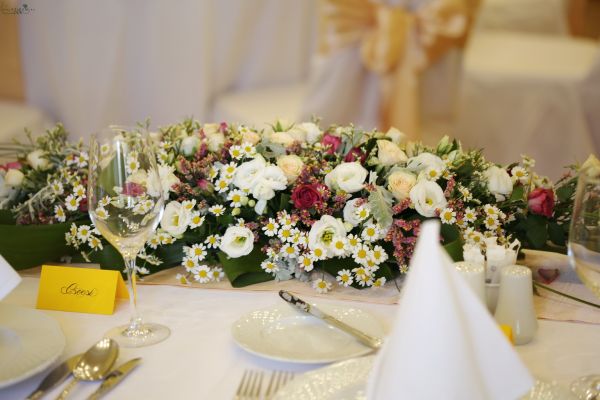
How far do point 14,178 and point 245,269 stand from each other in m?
0.44

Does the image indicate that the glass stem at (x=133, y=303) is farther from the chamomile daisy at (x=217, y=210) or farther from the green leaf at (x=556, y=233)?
the green leaf at (x=556, y=233)

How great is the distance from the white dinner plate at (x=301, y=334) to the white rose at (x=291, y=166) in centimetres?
21

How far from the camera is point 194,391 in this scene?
80cm

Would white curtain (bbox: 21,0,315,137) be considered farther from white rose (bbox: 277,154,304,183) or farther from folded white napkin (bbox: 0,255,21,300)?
folded white napkin (bbox: 0,255,21,300)

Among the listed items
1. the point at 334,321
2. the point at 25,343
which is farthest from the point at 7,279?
the point at 334,321

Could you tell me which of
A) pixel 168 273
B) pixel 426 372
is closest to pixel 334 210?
pixel 168 273

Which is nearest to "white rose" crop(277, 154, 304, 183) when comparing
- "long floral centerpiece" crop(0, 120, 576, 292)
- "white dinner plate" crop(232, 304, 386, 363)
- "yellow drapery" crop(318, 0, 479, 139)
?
"long floral centerpiece" crop(0, 120, 576, 292)

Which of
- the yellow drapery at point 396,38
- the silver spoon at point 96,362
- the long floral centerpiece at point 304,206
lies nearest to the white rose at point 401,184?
the long floral centerpiece at point 304,206

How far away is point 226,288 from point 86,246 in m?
0.24

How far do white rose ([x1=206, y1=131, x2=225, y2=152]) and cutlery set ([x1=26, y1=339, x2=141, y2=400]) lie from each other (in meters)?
0.40

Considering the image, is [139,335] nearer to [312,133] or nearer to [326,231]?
[326,231]

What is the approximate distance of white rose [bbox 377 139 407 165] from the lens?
113 cm

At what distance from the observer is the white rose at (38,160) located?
1.24 meters

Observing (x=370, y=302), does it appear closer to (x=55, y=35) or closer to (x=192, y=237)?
(x=192, y=237)
